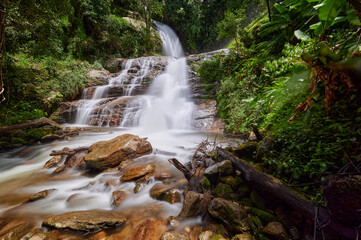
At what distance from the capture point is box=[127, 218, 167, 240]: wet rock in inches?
76.1

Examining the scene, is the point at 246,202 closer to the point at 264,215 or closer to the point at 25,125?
the point at 264,215

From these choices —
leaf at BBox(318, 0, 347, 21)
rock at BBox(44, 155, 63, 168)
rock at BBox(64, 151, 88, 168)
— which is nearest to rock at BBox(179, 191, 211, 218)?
leaf at BBox(318, 0, 347, 21)

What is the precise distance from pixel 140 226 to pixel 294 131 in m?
2.60

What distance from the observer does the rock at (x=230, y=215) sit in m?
1.73

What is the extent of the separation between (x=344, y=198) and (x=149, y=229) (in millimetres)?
2109

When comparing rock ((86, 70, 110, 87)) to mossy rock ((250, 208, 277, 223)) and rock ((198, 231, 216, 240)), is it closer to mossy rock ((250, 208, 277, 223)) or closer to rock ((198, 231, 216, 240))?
rock ((198, 231, 216, 240))

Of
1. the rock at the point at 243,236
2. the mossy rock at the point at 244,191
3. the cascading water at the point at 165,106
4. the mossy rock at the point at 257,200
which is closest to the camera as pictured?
the rock at the point at 243,236

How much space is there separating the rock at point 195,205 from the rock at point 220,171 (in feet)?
1.02

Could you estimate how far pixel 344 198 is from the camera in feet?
3.52

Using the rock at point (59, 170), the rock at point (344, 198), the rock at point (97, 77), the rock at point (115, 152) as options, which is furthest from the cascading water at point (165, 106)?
the rock at point (344, 198)

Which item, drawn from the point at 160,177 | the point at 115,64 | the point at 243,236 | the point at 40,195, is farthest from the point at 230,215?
the point at 115,64

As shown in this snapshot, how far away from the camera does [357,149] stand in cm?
139

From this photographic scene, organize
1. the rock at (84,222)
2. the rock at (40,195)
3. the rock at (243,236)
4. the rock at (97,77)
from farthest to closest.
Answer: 1. the rock at (97,77)
2. the rock at (40,195)
3. the rock at (84,222)
4. the rock at (243,236)

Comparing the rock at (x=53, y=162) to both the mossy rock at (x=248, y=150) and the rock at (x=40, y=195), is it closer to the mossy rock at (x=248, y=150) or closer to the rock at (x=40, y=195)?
the rock at (x=40, y=195)
